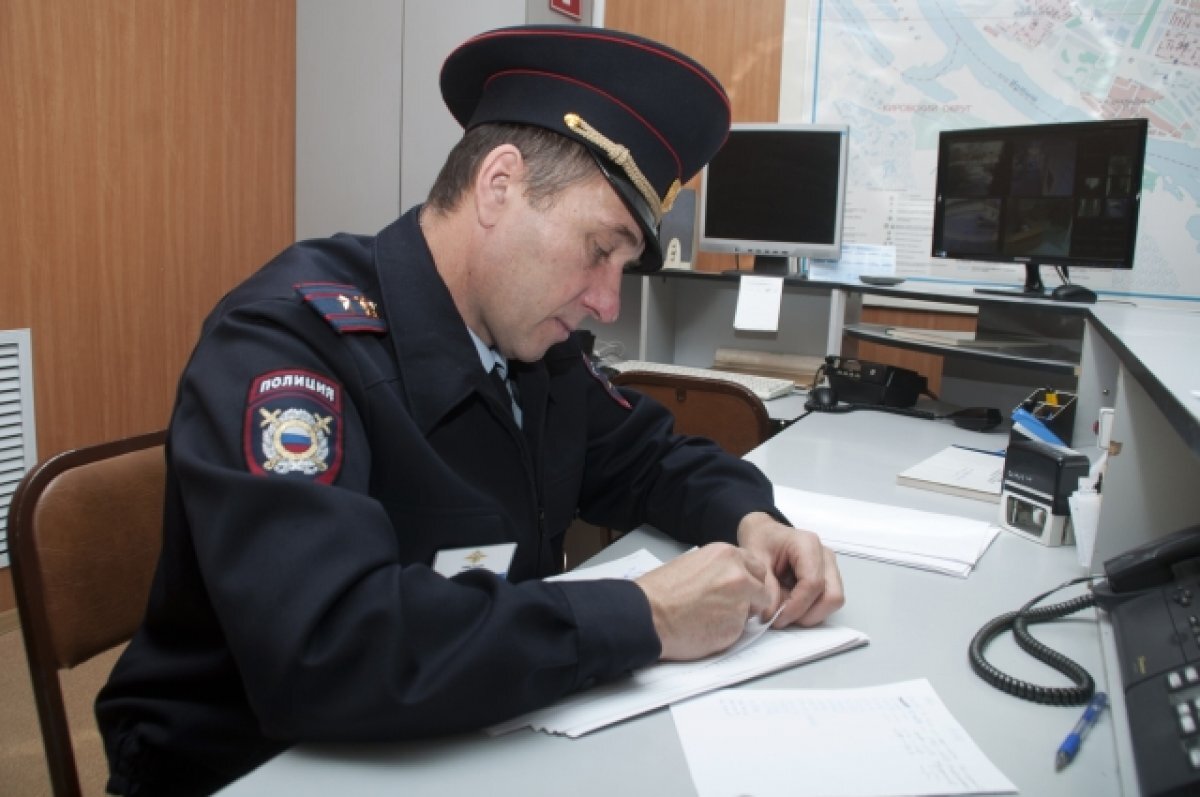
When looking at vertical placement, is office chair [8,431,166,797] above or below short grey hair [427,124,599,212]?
below

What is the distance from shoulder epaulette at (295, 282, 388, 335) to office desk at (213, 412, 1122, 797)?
0.37 metres

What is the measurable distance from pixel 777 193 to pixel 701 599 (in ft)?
6.73

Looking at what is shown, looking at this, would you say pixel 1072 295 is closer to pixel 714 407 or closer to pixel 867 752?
pixel 714 407

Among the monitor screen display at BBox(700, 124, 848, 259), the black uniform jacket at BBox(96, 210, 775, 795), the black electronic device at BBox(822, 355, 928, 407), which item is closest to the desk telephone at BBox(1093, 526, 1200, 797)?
the black uniform jacket at BBox(96, 210, 775, 795)

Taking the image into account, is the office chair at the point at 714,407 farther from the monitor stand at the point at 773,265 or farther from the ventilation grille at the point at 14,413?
the ventilation grille at the point at 14,413

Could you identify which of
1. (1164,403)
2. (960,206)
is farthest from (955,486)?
(960,206)

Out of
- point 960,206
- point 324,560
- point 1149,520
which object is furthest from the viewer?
point 960,206

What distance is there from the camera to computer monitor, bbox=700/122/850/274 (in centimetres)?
257

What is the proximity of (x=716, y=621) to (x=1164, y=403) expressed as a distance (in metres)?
0.42

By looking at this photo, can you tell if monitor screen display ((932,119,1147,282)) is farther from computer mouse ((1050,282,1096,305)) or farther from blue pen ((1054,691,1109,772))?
blue pen ((1054,691,1109,772))

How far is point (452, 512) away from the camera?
88 centimetres

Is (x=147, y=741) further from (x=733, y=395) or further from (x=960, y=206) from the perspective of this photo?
(x=960, y=206)

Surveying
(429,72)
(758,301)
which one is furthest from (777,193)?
(429,72)

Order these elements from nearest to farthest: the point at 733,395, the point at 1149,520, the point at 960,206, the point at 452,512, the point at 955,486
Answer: the point at 452,512 < the point at 1149,520 < the point at 955,486 < the point at 733,395 < the point at 960,206
